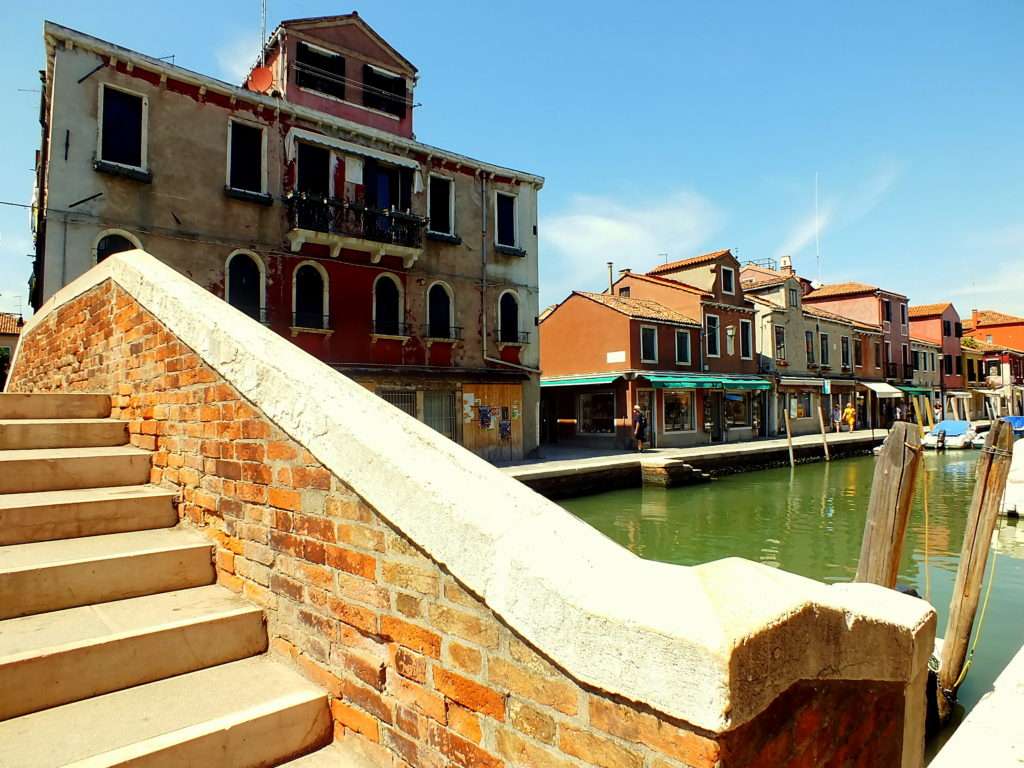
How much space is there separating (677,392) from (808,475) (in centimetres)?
557

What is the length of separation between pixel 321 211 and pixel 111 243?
416 centimetres

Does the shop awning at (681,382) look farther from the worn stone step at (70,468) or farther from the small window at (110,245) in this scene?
the worn stone step at (70,468)

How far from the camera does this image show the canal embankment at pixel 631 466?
13867mm

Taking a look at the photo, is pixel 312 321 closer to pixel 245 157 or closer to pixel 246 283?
pixel 246 283

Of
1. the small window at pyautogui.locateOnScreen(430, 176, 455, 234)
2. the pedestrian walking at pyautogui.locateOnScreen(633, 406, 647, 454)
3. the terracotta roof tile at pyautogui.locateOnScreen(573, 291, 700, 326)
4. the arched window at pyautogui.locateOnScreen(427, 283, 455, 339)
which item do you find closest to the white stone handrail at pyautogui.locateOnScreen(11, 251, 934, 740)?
the arched window at pyautogui.locateOnScreen(427, 283, 455, 339)

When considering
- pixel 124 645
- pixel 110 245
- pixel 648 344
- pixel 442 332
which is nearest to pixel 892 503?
pixel 124 645

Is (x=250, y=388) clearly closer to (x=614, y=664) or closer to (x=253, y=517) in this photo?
(x=253, y=517)

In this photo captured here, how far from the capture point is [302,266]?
13.8m

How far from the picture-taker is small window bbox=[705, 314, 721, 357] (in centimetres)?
2428

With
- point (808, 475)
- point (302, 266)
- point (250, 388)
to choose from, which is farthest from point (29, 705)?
point (808, 475)

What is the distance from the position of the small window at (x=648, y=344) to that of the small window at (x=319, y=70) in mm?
12394

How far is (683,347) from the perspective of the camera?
23219mm

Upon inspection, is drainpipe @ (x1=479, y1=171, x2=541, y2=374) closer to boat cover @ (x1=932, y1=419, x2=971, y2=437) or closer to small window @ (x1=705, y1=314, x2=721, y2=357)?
small window @ (x1=705, y1=314, x2=721, y2=357)

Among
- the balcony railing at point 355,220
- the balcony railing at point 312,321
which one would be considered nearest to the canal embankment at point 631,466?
the balcony railing at point 312,321
